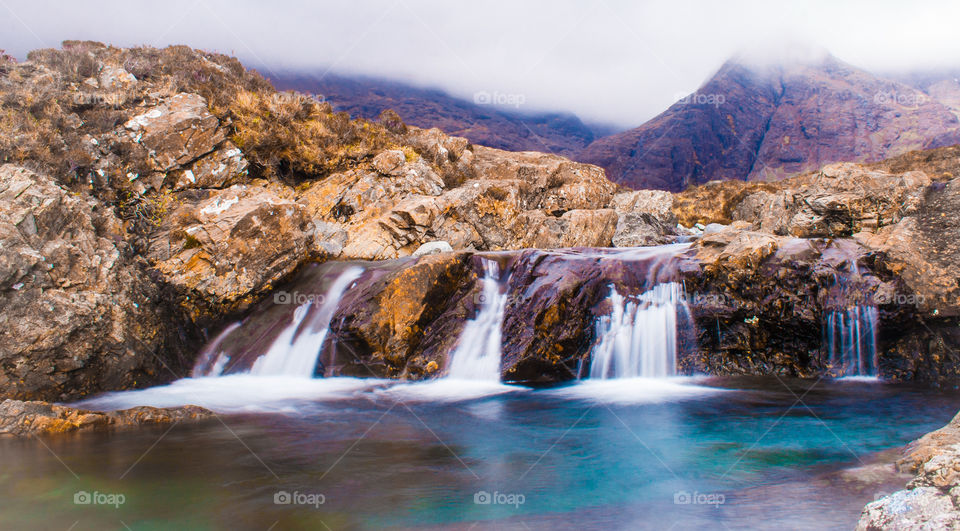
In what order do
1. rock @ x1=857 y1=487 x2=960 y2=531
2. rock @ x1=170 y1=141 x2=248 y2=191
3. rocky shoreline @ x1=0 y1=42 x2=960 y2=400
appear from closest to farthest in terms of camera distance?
rock @ x1=857 y1=487 x2=960 y2=531
rocky shoreline @ x1=0 y1=42 x2=960 y2=400
rock @ x1=170 y1=141 x2=248 y2=191

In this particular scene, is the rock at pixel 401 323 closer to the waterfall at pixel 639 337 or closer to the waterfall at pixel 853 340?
the waterfall at pixel 639 337

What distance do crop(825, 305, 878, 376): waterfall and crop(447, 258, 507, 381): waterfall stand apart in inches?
232

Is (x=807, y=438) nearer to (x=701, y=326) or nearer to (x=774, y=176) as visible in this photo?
(x=701, y=326)

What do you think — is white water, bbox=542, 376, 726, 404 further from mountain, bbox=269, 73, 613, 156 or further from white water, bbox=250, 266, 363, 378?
mountain, bbox=269, 73, 613, 156

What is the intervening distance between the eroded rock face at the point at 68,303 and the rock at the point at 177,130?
12.4 feet

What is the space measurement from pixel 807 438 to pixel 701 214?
71.5 ft

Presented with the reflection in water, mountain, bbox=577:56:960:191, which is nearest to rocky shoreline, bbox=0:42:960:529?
the reflection in water

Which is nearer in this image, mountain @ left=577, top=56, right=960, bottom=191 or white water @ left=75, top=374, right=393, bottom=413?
white water @ left=75, top=374, right=393, bottom=413

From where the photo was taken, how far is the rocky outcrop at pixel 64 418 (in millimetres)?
5949

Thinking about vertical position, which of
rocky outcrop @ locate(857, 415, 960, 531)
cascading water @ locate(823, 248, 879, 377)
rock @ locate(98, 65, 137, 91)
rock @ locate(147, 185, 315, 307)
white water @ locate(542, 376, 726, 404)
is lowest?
white water @ locate(542, 376, 726, 404)

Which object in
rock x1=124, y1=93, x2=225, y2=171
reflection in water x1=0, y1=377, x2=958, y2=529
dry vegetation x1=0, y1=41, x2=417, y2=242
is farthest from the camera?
rock x1=124, y1=93, x2=225, y2=171

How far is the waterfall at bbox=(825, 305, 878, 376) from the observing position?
8180mm

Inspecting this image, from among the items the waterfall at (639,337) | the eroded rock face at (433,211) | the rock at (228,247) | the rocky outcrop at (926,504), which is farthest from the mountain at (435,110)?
the rocky outcrop at (926,504)

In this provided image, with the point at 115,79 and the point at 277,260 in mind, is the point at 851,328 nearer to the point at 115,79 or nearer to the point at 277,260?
the point at 277,260
